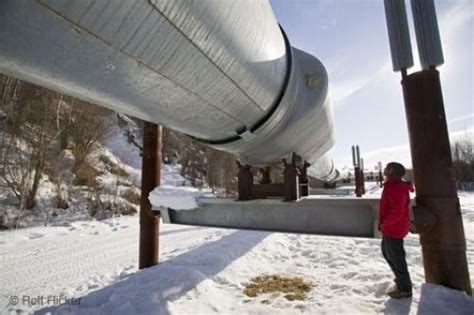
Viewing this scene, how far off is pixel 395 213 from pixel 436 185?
0.42 m

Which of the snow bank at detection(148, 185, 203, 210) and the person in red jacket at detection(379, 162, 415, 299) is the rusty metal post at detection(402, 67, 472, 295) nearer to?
the person in red jacket at detection(379, 162, 415, 299)

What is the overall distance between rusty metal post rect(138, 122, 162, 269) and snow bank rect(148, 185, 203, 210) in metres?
0.66

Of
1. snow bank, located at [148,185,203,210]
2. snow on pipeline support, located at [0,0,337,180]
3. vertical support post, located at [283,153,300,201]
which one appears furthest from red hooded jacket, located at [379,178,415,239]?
snow bank, located at [148,185,203,210]

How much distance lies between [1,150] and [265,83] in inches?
383

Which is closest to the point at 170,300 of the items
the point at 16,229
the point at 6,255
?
the point at 6,255

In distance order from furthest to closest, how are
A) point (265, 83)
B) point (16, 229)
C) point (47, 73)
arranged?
point (16, 229), point (265, 83), point (47, 73)

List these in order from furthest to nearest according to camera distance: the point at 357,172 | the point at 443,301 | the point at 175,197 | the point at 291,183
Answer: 1. the point at 357,172
2. the point at 175,197
3. the point at 291,183
4. the point at 443,301

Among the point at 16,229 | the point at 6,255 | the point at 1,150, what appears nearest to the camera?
the point at 6,255

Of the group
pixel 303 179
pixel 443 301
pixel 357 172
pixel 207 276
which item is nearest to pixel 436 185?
pixel 443 301

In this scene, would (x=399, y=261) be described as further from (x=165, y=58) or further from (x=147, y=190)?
(x=147, y=190)

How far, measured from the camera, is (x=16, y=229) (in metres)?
7.14

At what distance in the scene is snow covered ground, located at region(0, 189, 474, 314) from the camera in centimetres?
249

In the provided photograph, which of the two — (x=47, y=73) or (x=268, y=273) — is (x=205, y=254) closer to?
(x=268, y=273)

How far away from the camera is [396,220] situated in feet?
7.30
